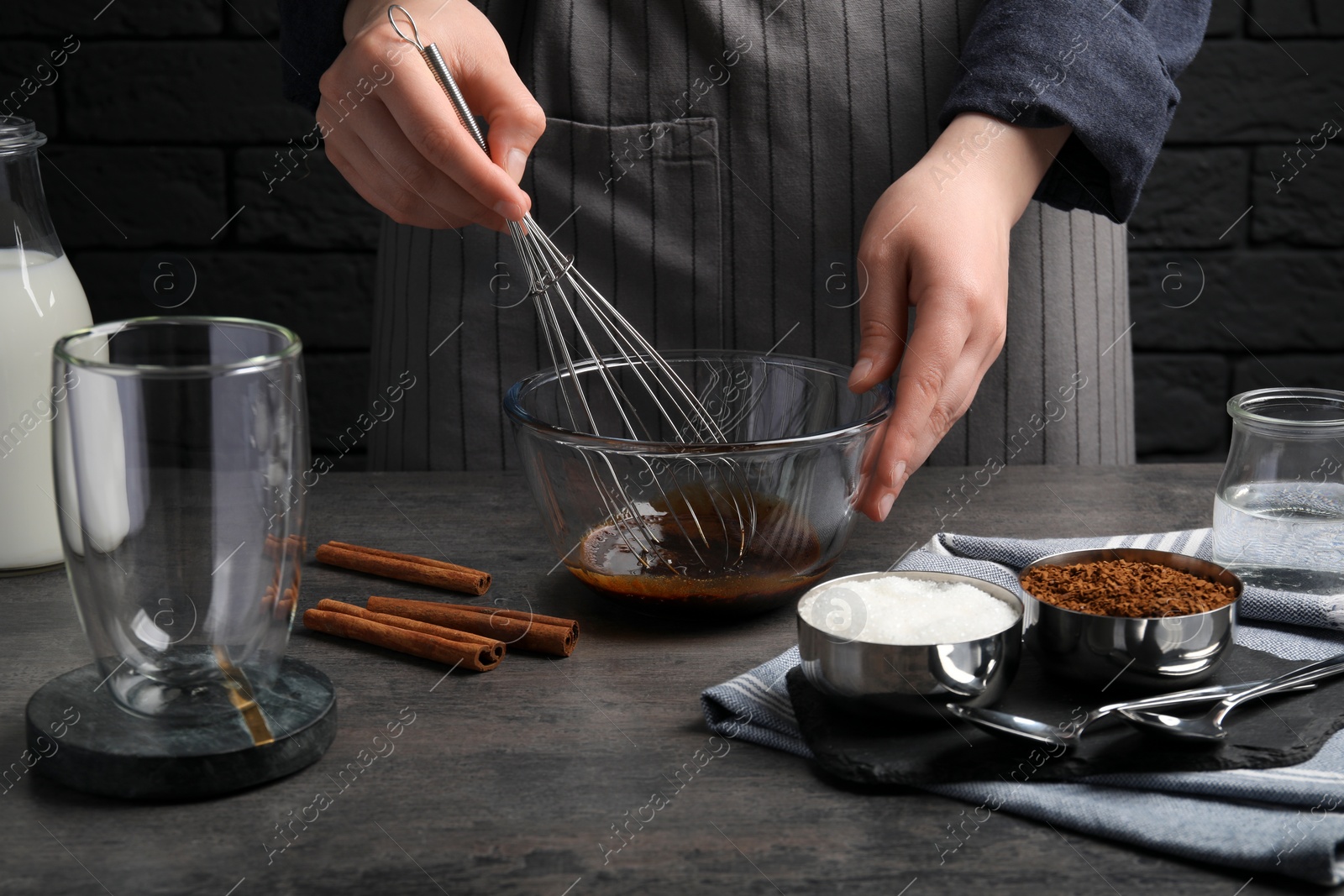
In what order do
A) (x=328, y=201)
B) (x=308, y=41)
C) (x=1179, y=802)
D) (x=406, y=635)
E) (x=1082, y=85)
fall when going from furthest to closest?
1. (x=328, y=201)
2. (x=308, y=41)
3. (x=1082, y=85)
4. (x=406, y=635)
5. (x=1179, y=802)

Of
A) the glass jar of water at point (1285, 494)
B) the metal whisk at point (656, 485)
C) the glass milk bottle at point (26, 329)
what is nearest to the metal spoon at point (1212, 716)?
the glass jar of water at point (1285, 494)

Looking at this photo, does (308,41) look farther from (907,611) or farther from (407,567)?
(907,611)

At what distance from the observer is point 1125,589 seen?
58cm

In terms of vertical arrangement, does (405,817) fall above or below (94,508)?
below

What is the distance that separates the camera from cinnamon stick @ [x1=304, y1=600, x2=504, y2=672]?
0.62m

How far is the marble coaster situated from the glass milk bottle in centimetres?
19

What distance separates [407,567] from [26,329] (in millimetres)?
245

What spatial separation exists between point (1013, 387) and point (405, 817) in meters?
0.68

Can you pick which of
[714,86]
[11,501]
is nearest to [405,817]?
[11,501]

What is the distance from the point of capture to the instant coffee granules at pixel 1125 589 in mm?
563

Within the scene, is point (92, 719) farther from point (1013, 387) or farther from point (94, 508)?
point (1013, 387)

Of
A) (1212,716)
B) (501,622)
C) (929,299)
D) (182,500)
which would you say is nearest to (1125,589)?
(1212,716)

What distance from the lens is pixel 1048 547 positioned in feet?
2.41

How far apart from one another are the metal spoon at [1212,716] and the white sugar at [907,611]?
67 millimetres
